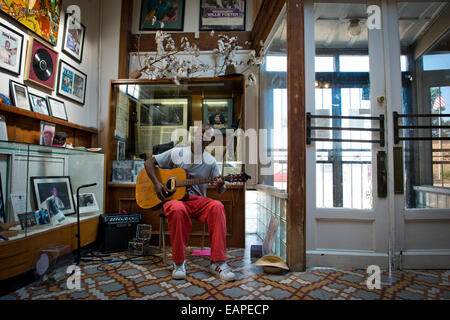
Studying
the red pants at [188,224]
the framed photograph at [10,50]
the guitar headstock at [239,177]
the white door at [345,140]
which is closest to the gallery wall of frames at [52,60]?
the framed photograph at [10,50]

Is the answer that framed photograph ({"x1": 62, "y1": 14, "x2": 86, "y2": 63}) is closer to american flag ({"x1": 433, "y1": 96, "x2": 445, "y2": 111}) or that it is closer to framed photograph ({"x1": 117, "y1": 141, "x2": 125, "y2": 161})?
framed photograph ({"x1": 117, "y1": 141, "x2": 125, "y2": 161})

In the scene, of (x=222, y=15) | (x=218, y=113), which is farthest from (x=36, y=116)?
(x=222, y=15)

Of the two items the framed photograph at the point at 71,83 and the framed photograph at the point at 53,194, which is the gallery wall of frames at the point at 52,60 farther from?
the framed photograph at the point at 53,194

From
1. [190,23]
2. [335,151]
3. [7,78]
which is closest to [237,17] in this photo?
[190,23]

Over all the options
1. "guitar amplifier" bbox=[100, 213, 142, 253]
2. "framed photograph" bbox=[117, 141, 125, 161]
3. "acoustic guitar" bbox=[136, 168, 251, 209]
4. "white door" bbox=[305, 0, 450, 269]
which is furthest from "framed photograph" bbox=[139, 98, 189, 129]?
"white door" bbox=[305, 0, 450, 269]

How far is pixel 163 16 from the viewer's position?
3.62 m

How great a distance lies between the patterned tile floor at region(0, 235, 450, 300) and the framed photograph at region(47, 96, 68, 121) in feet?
5.26

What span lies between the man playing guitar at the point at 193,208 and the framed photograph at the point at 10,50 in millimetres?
1430

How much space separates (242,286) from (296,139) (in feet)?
4.13

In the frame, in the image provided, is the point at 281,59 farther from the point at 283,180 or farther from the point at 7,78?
the point at 7,78

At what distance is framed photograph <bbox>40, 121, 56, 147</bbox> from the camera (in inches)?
92.3

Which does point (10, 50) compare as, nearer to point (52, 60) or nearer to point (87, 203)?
point (52, 60)

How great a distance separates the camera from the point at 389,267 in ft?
6.66
